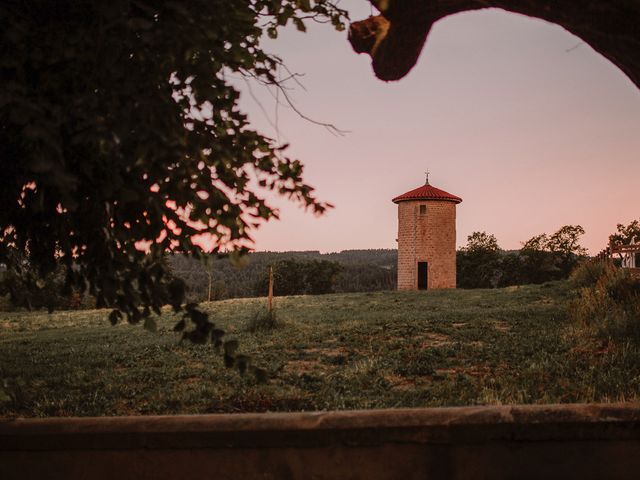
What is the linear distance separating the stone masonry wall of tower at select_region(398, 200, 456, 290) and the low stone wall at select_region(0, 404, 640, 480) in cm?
3597

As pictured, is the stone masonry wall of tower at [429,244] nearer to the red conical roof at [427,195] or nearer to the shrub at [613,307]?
the red conical roof at [427,195]

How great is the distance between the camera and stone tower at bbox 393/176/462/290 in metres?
38.2

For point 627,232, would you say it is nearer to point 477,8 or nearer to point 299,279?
point 299,279

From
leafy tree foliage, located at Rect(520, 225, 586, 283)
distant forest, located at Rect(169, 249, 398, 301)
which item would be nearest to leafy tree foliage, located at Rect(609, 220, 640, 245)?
leafy tree foliage, located at Rect(520, 225, 586, 283)

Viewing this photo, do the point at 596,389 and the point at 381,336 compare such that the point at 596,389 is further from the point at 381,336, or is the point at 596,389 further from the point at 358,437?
the point at 381,336

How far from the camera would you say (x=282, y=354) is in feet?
33.5

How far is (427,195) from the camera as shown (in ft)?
128

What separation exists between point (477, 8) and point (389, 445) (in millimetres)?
2220

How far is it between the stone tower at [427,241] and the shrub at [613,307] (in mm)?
23268

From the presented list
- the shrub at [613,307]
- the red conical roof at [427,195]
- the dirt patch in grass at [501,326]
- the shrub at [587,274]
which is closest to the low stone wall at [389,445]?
the shrub at [613,307]

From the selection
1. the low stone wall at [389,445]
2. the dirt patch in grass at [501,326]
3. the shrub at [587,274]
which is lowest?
the dirt patch in grass at [501,326]

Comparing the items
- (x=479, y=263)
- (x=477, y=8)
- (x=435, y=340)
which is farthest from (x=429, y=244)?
(x=477, y=8)

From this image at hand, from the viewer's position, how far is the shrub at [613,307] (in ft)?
31.0

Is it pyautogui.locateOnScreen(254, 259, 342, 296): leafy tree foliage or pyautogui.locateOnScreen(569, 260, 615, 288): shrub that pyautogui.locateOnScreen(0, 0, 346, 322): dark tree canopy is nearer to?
pyautogui.locateOnScreen(569, 260, 615, 288): shrub
